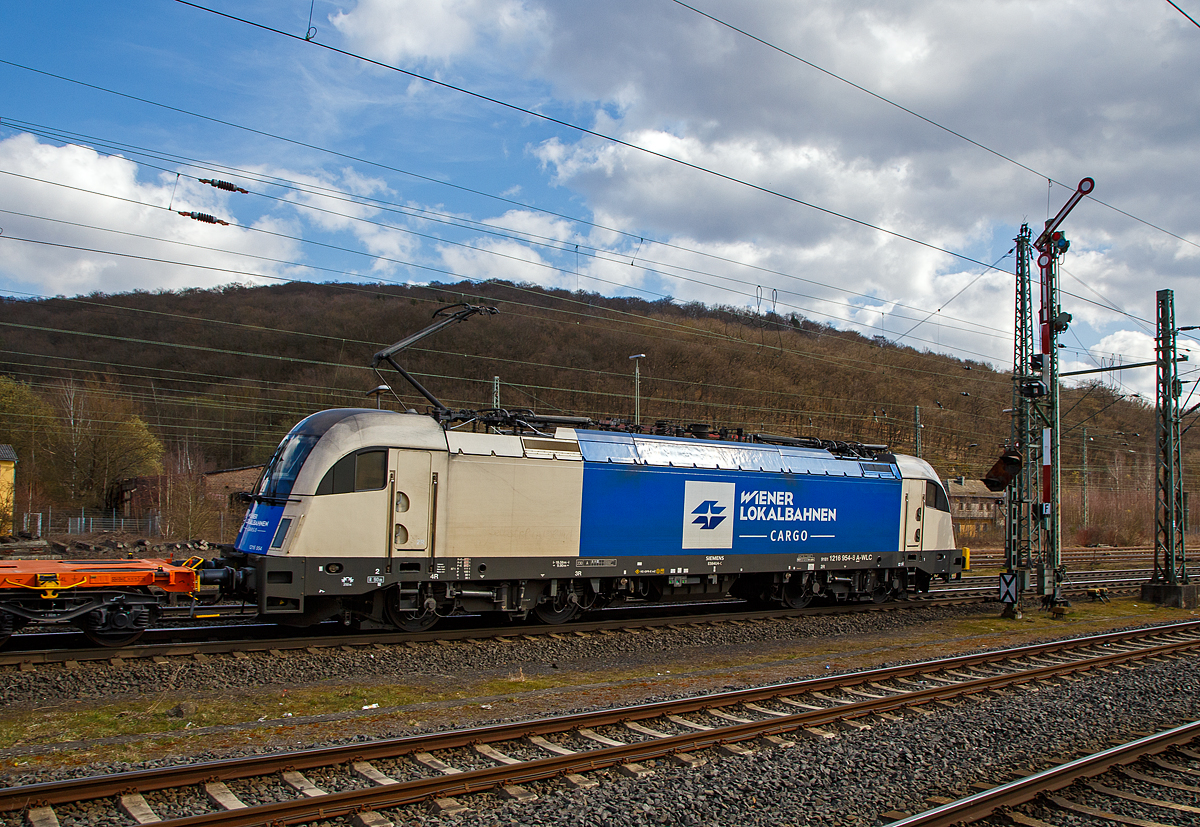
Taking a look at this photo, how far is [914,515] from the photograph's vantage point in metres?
19.7

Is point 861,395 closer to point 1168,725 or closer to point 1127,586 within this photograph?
point 1127,586

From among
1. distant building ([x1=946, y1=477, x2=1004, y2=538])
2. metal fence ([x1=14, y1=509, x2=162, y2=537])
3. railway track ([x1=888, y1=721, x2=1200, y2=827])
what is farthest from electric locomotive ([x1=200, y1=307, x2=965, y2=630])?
distant building ([x1=946, y1=477, x2=1004, y2=538])

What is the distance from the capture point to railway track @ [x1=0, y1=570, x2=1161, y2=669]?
34.2 feet

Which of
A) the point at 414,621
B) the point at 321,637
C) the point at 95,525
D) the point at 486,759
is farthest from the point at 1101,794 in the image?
the point at 95,525

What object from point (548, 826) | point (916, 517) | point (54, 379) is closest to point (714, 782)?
point (548, 826)

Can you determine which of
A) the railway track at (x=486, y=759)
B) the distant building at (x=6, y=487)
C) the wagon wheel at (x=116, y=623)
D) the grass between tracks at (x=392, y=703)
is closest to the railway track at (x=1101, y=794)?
the railway track at (x=486, y=759)

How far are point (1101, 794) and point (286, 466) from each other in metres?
11.2

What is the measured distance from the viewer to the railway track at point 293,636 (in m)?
10.4

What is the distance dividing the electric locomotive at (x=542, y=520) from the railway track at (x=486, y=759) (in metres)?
5.07

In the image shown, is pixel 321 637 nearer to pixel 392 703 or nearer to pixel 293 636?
pixel 293 636

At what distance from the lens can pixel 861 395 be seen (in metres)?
58.1

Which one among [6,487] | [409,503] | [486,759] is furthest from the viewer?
[6,487]

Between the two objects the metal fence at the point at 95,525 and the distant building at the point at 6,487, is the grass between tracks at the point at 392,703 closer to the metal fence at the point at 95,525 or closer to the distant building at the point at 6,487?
the distant building at the point at 6,487

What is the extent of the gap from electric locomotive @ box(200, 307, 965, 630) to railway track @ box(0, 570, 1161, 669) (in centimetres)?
41
